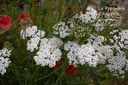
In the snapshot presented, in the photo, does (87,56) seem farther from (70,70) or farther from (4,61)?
(4,61)

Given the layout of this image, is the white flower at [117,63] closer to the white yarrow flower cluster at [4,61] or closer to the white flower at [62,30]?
the white flower at [62,30]

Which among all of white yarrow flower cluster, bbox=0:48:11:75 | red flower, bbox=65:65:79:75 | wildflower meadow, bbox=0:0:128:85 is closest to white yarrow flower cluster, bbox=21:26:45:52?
wildflower meadow, bbox=0:0:128:85

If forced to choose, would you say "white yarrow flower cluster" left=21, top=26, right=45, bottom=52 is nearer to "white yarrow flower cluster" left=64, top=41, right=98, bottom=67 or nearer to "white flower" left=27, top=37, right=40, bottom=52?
"white flower" left=27, top=37, right=40, bottom=52

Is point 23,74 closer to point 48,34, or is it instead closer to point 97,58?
point 48,34

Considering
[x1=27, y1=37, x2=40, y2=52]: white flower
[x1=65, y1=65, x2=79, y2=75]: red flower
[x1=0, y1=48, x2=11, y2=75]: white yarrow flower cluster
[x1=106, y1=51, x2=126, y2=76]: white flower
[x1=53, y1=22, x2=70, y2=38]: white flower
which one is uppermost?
[x1=53, y1=22, x2=70, y2=38]: white flower

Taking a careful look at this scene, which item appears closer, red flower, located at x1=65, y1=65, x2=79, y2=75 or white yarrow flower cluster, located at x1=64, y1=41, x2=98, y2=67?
white yarrow flower cluster, located at x1=64, y1=41, x2=98, y2=67

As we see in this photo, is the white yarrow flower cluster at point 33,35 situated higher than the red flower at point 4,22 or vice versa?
the red flower at point 4,22

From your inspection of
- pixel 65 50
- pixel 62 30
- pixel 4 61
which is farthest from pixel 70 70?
pixel 4 61

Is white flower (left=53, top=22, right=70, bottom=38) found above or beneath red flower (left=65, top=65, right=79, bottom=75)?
above

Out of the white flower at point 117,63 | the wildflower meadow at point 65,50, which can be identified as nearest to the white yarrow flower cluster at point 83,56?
the wildflower meadow at point 65,50

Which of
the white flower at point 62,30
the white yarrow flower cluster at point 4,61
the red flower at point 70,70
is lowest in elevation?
the red flower at point 70,70

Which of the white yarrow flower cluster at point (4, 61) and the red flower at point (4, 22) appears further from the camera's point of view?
the red flower at point (4, 22)

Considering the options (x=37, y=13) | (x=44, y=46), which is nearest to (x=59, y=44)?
(x=44, y=46)
